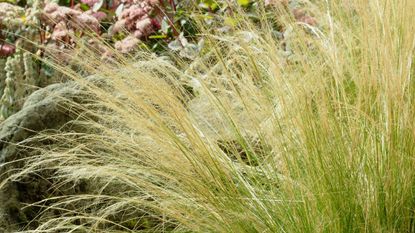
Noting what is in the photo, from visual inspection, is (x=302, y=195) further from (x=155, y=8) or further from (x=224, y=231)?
(x=155, y=8)

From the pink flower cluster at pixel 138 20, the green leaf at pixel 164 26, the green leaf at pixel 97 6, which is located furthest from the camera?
the green leaf at pixel 97 6

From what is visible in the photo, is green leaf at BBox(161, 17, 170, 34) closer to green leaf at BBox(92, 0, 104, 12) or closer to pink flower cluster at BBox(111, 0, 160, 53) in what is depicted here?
pink flower cluster at BBox(111, 0, 160, 53)

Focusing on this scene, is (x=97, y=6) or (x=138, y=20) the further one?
(x=97, y=6)

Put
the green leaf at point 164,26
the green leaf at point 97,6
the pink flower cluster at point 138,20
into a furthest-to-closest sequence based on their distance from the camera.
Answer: the green leaf at point 97,6
the green leaf at point 164,26
the pink flower cluster at point 138,20

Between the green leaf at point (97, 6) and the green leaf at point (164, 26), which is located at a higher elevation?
the green leaf at point (97, 6)

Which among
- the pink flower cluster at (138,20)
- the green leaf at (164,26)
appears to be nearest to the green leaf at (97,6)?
the pink flower cluster at (138,20)

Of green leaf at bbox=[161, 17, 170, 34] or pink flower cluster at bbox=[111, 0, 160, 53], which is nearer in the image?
pink flower cluster at bbox=[111, 0, 160, 53]

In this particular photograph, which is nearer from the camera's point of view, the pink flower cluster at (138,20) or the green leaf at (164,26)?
the pink flower cluster at (138,20)

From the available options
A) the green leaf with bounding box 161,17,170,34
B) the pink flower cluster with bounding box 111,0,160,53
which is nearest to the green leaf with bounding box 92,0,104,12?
the pink flower cluster with bounding box 111,0,160,53

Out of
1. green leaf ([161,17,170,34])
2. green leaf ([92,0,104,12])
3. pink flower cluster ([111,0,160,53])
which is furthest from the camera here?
green leaf ([92,0,104,12])

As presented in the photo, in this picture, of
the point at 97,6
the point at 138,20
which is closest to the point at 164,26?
the point at 138,20

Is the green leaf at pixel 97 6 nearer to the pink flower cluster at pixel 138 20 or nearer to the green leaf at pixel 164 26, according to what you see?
the pink flower cluster at pixel 138 20

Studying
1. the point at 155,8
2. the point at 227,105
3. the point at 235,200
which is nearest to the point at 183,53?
the point at 155,8

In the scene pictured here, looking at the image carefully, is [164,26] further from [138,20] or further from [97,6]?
[97,6]
